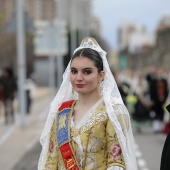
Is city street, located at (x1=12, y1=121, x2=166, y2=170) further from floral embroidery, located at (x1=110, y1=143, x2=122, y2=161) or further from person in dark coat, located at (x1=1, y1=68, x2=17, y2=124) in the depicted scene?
floral embroidery, located at (x1=110, y1=143, x2=122, y2=161)

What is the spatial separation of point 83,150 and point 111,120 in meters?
0.26

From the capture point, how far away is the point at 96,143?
13.3 ft

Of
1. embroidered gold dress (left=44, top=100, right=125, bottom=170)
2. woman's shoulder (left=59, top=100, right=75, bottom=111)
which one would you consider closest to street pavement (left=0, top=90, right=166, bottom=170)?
woman's shoulder (left=59, top=100, right=75, bottom=111)

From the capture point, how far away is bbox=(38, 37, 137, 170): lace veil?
163 inches

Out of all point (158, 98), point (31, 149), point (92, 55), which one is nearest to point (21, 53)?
point (158, 98)

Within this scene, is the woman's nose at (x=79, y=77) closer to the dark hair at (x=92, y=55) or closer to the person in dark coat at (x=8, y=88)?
the dark hair at (x=92, y=55)

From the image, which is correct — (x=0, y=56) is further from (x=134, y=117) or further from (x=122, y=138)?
(x=122, y=138)

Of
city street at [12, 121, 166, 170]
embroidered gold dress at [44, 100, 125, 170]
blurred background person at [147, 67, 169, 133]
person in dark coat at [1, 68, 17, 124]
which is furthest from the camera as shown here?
person in dark coat at [1, 68, 17, 124]

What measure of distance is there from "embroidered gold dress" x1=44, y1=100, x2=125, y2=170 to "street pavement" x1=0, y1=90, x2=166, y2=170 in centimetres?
601

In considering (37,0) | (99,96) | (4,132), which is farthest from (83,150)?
(37,0)

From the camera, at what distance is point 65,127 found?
418cm

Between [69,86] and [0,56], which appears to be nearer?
[69,86]

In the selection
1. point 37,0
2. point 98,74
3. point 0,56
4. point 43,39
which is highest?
point 98,74

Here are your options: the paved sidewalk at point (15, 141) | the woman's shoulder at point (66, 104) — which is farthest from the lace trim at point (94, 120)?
the paved sidewalk at point (15, 141)
